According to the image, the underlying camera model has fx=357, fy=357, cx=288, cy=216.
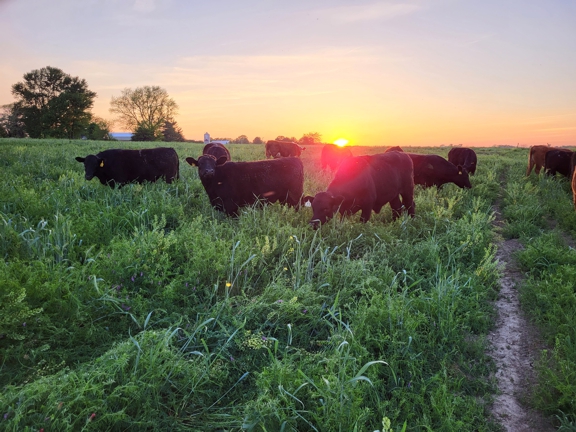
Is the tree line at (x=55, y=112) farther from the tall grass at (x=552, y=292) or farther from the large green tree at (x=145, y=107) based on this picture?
the tall grass at (x=552, y=292)

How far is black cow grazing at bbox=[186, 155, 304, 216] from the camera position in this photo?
743cm

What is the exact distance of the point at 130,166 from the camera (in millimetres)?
10062

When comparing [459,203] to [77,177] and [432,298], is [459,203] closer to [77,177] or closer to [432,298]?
[432,298]

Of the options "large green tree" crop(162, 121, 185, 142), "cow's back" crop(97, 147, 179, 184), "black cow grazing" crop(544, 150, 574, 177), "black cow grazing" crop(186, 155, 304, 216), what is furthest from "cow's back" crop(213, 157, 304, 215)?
"large green tree" crop(162, 121, 185, 142)

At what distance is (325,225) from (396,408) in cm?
405

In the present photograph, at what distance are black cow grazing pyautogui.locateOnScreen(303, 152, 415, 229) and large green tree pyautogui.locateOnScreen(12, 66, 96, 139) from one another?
193ft

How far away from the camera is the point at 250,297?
3994mm

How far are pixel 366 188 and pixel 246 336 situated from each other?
4490 millimetres

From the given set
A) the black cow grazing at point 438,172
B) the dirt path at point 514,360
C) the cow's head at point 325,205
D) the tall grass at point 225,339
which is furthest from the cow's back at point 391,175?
the black cow grazing at point 438,172

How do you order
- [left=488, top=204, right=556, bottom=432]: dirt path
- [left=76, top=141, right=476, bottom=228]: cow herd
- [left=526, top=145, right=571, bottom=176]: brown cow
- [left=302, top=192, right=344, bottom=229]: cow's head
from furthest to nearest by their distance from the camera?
[left=526, top=145, right=571, bottom=176]: brown cow → [left=76, top=141, right=476, bottom=228]: cow herd → [left=302, top=192, right=344, bottom=229]: cow's head → [left=488, top=204, right=556, bottom=432]: dirt path

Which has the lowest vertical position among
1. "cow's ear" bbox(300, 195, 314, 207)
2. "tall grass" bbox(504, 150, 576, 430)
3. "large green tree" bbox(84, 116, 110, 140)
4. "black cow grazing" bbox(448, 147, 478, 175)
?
"tall grass" bbox(504, 150, 576, 430)

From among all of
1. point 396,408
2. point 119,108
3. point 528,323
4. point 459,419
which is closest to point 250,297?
point 396,408

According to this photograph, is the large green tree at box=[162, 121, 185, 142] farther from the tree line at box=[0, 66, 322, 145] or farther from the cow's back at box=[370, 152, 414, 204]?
the cow's back at box=[370, 152, 414, 204]

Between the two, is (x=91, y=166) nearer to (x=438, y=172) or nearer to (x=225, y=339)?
(x=225, y=339)
